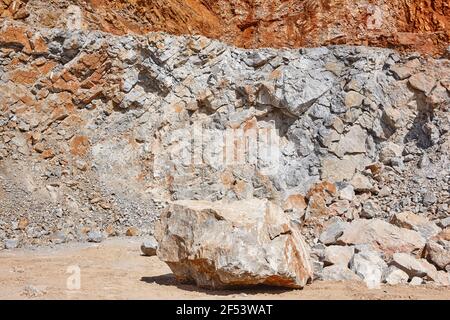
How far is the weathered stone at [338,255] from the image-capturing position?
9109mm

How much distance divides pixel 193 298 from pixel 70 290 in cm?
174

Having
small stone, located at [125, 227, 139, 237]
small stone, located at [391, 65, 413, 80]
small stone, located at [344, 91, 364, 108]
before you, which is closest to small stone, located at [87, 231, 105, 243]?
small stone, located at [125, 227, 139, 237]

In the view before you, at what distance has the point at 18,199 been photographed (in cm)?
1397

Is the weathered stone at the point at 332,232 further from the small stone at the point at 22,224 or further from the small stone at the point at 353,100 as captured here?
the small stone at the point at 22,224

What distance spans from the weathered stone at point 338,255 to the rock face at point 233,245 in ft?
3.94

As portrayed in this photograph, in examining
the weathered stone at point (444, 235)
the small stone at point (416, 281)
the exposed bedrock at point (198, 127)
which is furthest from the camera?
the exposed bedrock at point (198, 127)

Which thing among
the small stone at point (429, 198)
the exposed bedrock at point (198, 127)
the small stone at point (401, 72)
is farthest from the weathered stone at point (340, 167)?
the small stone at point (401, 72)

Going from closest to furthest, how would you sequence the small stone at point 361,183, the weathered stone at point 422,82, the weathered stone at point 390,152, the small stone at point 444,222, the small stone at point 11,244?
the small stone at point 444,222 → the small stone at point 11,244 → the small stone at point 361,183 → the weathered stone at point 390,152 → the weathered stone at point 422,82

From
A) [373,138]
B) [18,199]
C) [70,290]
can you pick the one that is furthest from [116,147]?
[70,290]

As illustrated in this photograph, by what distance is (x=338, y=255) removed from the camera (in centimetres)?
935

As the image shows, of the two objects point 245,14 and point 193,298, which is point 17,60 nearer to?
point 245,14

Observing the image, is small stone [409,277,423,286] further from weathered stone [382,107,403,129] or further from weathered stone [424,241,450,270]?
weathered stone [382,107,403,129]

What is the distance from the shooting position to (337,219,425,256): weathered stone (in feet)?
32.6
